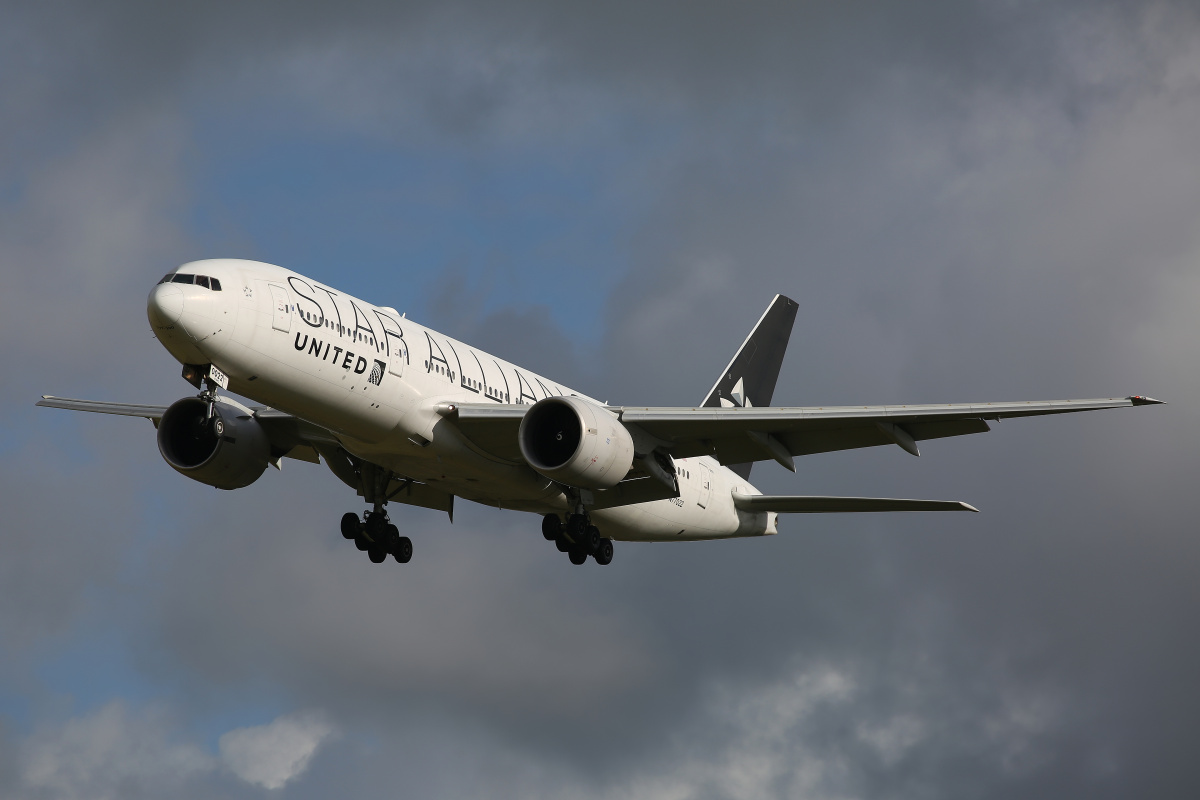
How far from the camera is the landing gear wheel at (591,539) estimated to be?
31.1 meters

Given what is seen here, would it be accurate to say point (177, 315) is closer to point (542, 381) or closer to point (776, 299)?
point (542, 381)

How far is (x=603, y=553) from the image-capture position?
104ft

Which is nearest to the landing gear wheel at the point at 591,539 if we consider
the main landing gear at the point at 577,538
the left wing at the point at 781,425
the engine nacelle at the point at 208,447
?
the main landing gear at the point at 577,538

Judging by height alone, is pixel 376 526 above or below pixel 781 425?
below

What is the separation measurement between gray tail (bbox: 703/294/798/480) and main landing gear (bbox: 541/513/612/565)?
859 centimetres

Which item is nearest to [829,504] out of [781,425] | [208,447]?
[781,425]

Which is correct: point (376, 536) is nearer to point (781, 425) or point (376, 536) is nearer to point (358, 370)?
point (358, 370)

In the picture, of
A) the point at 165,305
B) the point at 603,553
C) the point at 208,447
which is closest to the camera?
the point at 165,305

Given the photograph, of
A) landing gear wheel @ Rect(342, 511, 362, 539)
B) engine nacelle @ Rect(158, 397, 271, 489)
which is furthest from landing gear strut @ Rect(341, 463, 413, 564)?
engine nacelle @ Rect(158, 397, 271, 489)

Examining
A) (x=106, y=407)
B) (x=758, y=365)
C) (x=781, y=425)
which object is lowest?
(x=106, y=407)

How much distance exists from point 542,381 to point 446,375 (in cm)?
458

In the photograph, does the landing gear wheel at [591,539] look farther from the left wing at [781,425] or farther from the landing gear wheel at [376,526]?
the landing gear wheel at [376,526]

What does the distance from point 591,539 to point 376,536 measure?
5.38 meters

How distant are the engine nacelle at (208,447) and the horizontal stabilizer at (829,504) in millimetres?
13365
